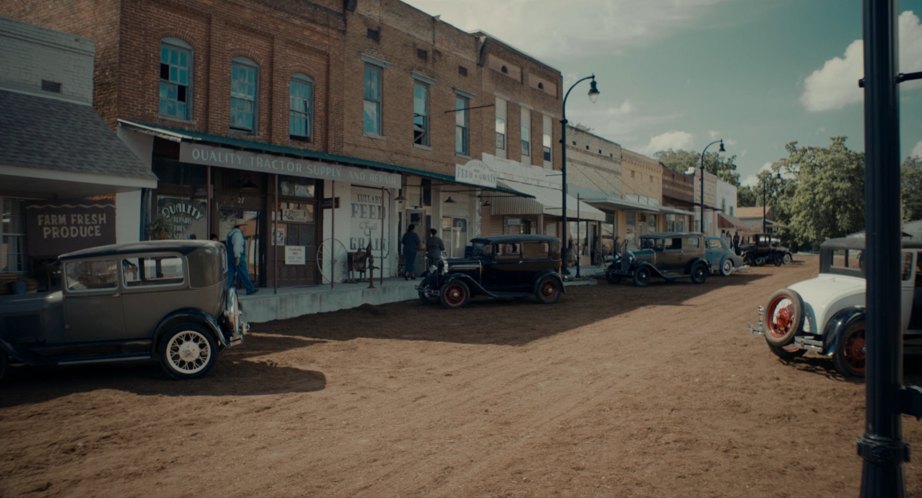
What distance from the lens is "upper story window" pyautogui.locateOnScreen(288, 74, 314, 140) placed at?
16516mm

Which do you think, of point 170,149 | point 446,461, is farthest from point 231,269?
point 446,461

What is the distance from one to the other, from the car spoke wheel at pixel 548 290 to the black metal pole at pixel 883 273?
1257 cm

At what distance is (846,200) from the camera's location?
168 ft

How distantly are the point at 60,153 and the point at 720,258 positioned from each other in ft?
76.7

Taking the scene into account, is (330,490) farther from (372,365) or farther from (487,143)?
(487,143)

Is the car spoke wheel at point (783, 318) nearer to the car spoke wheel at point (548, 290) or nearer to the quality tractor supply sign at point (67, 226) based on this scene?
the car spoke wheel at point (548, 290)

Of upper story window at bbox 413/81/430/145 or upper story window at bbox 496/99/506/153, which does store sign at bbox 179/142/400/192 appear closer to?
upper story window at bbox 413/81/430/145

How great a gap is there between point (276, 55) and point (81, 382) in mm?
10886

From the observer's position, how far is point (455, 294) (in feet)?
49.0

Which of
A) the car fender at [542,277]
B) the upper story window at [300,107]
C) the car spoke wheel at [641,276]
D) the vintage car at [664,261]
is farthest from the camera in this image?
the vintage car at [664,261]

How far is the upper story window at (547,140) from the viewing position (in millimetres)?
28500

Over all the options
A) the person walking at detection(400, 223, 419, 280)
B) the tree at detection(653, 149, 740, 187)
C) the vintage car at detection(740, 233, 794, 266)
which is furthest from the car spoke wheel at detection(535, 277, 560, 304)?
the tree at detection(653, 149, 740, 187)

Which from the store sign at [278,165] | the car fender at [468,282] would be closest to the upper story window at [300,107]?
the store sign at [278,165]

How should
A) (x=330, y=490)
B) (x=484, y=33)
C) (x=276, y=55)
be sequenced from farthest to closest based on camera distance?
(x=484, y=33), (x=276, y=55), (x=330, y=490)
